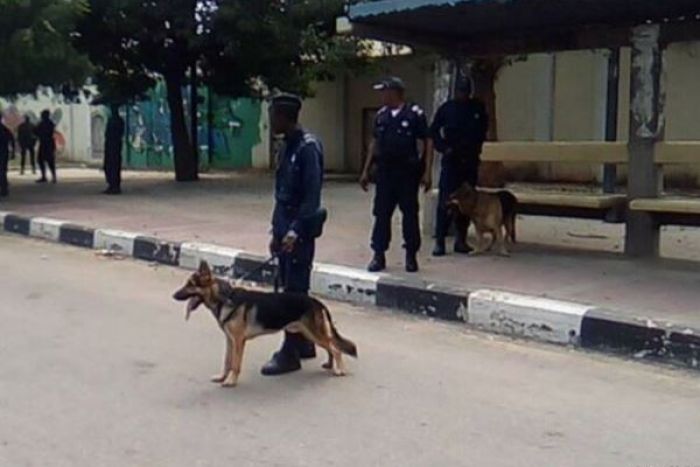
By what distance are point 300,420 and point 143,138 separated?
98.6 feet

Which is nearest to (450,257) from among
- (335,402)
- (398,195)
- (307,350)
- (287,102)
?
(398,195)

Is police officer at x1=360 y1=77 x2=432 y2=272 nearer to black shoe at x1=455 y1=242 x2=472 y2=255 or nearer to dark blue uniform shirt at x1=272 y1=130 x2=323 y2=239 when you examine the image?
black shoe at x1=455 y1=242 x2=472 y2=255

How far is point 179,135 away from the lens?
2170cm

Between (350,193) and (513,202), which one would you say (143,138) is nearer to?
(350,193)

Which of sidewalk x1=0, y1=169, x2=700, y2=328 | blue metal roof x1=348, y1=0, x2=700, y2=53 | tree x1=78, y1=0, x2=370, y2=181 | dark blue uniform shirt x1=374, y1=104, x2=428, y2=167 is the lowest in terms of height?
sidewalk x1=0, y1=169, x2=700, y2=328

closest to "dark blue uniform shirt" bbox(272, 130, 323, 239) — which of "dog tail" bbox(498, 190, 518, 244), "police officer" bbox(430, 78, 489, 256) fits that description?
"police officer" bbox(430, 78, 489, 256)

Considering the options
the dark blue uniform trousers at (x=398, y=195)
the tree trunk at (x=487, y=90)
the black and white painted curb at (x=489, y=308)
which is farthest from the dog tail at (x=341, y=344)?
the tree trunk at (x=487, y=90)

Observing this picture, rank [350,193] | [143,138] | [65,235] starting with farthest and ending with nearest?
1. [143,138]
2. [350,193]
3. [65,235]

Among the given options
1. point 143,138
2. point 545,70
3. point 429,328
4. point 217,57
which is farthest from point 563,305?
point 143,138

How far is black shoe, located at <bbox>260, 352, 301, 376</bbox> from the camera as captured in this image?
19.6ft

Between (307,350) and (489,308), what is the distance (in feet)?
5.95

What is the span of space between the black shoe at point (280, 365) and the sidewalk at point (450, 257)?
2.39m

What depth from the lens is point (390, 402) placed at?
536cm

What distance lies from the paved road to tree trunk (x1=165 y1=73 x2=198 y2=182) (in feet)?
46.9
